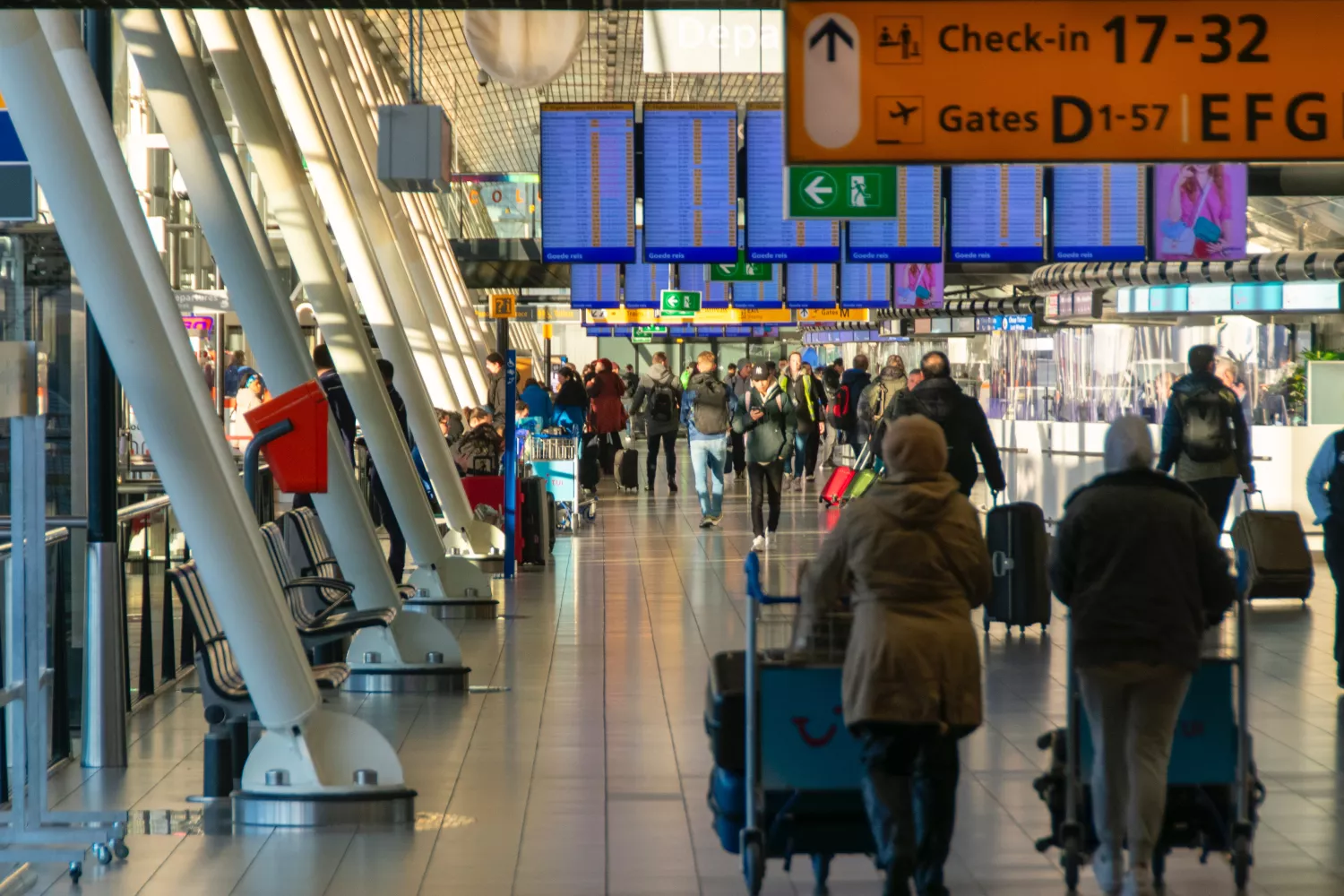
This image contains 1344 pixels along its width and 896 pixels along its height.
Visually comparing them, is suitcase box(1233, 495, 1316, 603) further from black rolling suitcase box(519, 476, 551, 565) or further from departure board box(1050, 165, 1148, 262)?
black rolling suitcase box(519, 476, 551, 565)

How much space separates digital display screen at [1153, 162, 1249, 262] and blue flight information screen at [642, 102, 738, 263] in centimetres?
394

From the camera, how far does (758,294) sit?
Answer: 28.1 m

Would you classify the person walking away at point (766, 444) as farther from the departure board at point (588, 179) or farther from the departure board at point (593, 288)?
the departure board at point (593, 288)

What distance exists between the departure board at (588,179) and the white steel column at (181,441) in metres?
9.85

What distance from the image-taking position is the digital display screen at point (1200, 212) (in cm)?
1633

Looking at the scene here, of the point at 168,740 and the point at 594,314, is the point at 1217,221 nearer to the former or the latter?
the point at 168,740

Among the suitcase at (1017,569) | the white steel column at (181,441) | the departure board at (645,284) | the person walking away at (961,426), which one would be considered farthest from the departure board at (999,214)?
the white steel column at (181,441)

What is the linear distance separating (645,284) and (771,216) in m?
11.5

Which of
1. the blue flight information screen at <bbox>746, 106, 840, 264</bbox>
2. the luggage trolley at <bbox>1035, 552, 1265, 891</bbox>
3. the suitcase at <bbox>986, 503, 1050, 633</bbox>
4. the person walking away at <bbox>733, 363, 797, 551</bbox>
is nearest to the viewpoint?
the luggage trolley at <bbox>1035, 552, 1265, 891</bbox>

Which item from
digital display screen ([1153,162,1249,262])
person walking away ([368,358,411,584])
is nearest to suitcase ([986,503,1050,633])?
person walking away ([368,358,411,584])

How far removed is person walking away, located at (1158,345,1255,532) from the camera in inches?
450

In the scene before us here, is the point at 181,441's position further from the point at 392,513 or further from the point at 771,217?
the point at 771,217

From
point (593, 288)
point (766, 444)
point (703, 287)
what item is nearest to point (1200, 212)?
point (766, 444)

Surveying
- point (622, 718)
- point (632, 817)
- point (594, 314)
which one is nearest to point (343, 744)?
point (632, 817)
